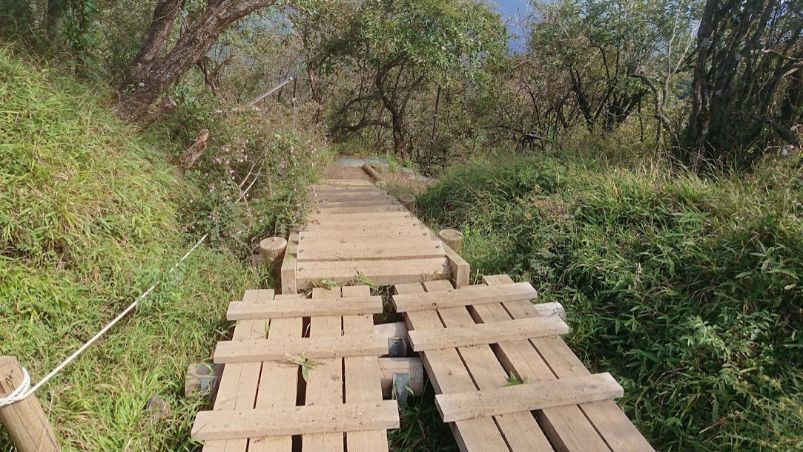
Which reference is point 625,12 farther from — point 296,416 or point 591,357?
point 296,416

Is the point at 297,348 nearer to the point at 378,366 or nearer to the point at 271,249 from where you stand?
the point at 378,366

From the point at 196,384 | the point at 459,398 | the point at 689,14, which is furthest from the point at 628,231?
the point at 689,14

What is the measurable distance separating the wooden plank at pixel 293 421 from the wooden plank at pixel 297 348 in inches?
16.2

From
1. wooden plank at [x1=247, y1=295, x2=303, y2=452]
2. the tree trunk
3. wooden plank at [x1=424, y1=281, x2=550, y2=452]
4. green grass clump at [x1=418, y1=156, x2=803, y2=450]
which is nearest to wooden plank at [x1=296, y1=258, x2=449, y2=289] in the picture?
wooden plank at [x1=424, y1=281, x2=550, y2=452]

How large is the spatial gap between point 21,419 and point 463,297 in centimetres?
238

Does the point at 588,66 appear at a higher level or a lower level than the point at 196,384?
higher

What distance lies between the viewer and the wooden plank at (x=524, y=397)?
2188mm

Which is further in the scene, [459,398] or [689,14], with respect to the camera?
[689,14]

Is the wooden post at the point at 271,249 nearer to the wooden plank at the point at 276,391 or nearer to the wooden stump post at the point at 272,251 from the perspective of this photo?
the wooden stump post at the point at 272,251

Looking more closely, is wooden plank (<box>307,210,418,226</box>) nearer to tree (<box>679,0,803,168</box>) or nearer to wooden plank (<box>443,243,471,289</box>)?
wooden plank (<box>443,243,471,289</box>)

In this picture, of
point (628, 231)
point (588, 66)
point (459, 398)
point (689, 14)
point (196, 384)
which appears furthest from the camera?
point (588, 66)

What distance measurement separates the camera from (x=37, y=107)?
310 centimetres

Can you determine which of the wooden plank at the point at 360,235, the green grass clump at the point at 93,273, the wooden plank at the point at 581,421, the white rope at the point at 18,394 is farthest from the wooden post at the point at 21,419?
the wooden plank at the point at 360,235

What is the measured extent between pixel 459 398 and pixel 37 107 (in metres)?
3.31
